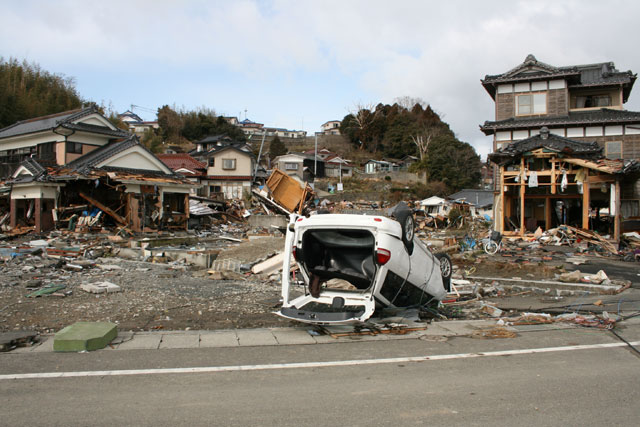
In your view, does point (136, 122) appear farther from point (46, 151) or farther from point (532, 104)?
point (532, 104)

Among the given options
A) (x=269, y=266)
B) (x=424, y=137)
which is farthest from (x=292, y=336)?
(x=424, y=137)

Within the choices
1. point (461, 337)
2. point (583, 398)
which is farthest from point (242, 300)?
point (583, 398)

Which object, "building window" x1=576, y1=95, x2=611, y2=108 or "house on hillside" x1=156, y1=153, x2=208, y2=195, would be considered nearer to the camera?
"building window" x1=576, y1=95, x2=611, y2=108

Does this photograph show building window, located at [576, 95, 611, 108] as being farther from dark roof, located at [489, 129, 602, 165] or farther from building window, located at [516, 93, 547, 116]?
dark roof, located at [489, 129, 602, 165]

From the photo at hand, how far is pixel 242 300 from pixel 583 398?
623 cm

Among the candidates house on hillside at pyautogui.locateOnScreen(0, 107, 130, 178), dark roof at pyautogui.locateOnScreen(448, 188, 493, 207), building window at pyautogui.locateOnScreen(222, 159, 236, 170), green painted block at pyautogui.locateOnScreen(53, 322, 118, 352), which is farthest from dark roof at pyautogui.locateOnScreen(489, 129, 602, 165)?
building window at pyautogui.locateOnScreen(222, 159, 236, 170)

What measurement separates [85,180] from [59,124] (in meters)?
3.76

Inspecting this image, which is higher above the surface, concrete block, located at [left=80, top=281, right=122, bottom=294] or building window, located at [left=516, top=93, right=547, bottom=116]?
building window, located at [left=516, top=93, right=547, bottom=116]

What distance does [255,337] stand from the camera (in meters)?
6.36

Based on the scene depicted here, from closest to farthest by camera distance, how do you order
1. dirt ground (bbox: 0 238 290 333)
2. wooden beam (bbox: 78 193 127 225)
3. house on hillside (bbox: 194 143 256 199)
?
dirt ground (bbox: 0 238 290 333), wooden beam (bbox: 78 193 127 225), house on hillside (bbox: 194 143 256 199)

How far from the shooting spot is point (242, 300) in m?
8.97

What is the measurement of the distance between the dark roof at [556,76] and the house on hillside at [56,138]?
76.4 ft

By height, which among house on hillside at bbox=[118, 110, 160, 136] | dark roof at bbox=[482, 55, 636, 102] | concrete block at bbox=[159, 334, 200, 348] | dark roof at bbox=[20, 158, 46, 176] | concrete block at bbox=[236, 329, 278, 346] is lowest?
concrete block at bbox=[236, 329, 278, 346]

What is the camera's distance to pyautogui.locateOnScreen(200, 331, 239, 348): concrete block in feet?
19.7
